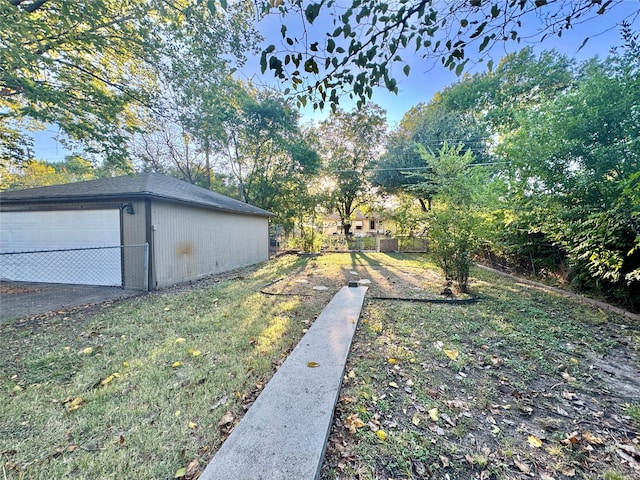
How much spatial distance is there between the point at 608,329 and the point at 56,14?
37.5 ft

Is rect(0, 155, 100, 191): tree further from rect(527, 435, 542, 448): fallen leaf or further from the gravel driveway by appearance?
rect(527, 435, 542, 448): fallen leaf

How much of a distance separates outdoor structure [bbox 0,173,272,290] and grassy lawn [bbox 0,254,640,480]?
201 cm

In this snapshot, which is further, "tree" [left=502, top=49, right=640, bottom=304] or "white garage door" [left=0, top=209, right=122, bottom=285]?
"white garage door" [left=0, top=209, right=122, bottom=285]

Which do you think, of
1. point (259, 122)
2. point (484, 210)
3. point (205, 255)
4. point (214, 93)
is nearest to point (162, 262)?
point (205, 255)

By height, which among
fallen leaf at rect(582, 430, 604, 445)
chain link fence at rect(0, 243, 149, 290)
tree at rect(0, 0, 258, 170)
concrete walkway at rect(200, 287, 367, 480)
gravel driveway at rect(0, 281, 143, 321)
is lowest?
gravel driveway at rect(0, 281, 143, 321)

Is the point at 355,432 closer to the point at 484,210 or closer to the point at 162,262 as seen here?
the point at 484,210

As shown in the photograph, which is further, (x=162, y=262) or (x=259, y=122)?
(x=259, y=122)

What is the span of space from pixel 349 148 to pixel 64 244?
1787 centimetres

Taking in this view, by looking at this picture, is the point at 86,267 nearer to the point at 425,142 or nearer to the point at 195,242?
the point at 195,242

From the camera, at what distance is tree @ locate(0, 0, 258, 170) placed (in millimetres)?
4957

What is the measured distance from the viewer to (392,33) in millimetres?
2193

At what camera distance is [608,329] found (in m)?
3.90

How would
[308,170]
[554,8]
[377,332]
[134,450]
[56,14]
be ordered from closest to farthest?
[134,450] < [554,8] < [377,332] < [56,14] < [308,170]

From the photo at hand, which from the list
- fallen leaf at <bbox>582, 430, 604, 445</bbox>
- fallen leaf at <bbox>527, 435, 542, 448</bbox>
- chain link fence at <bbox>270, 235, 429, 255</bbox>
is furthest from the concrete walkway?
chain link fence at <bbox>270, 235, 429, 255</bbox>
